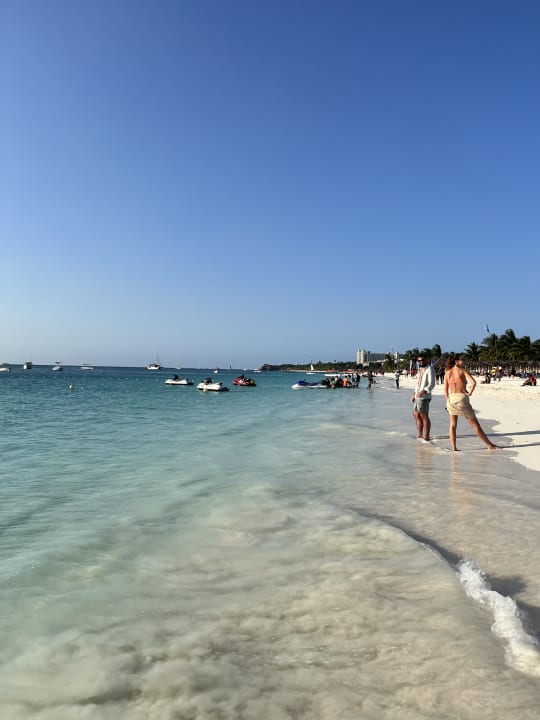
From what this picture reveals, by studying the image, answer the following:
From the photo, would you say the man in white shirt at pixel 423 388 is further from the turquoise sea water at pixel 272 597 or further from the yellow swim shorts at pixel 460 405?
the turquoise sea water at pixel 272 597

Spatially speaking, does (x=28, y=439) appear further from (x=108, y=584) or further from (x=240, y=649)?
(x=240, y=649)

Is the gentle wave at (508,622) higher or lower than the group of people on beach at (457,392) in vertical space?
lower

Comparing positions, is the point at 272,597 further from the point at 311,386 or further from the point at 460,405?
the point at 311,386

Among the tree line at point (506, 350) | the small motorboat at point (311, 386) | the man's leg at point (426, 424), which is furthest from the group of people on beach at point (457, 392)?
the tree line at point (506, 350)

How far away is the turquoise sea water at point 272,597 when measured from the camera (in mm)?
2779

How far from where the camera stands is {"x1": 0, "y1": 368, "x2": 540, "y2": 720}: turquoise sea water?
278 cm

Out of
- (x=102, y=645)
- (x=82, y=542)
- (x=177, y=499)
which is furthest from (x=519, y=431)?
(x=102, y=645)

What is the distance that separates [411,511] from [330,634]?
365 cm

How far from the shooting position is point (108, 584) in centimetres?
445

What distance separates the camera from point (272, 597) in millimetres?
4043

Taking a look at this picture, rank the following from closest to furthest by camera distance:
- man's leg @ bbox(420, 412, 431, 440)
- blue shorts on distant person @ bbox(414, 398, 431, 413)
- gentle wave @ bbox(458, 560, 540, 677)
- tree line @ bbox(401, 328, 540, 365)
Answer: gentle wave @ bbox(458, 560, 540, 677) < blue shorts on distant person @ bbox(414, 398, 431, 413) < man's leg @ bbox(420, 412, 431, 440) < tree line @ bbox(401, 328, 540, 365)

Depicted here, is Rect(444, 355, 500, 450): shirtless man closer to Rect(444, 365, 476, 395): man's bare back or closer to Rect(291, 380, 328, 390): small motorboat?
Rect(444, 365, 476, 395): man's bare back

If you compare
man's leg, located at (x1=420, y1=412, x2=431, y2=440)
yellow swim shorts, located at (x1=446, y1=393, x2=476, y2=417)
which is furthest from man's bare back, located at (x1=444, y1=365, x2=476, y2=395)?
man's leg, located at (x1=420, y1=412, x2=431, y2=440)

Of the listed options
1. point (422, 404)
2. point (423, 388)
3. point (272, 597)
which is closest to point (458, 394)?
point (423, 388)
